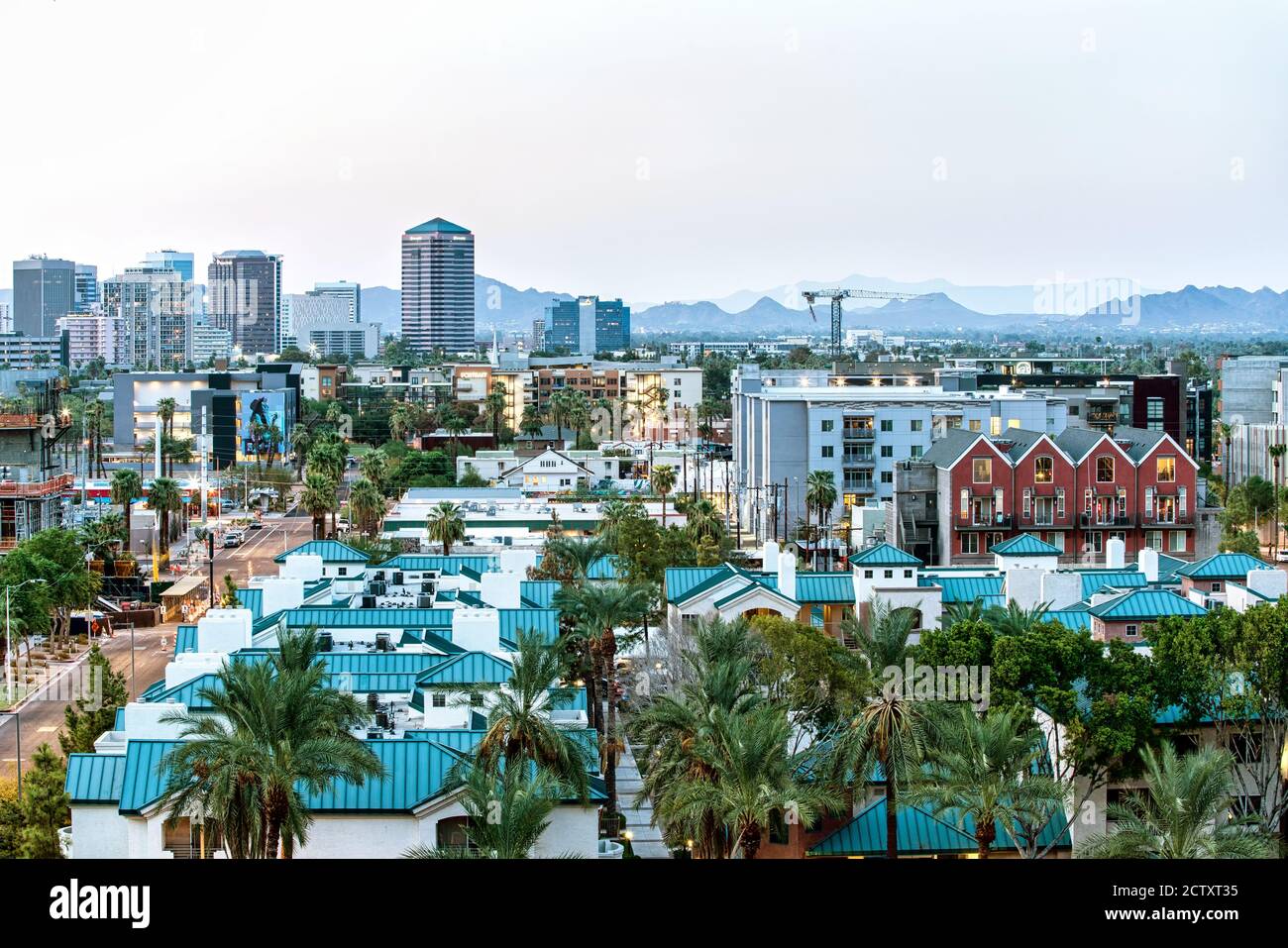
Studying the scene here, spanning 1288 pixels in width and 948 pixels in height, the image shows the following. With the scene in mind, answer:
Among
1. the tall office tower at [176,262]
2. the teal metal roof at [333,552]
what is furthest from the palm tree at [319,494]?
the tall office tower at [176,262]

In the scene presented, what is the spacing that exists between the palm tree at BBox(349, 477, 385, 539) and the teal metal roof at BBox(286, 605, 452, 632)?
2368 cm

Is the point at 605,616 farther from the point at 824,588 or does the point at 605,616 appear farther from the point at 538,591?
the point at 824,588

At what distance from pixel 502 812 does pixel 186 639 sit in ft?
40.4

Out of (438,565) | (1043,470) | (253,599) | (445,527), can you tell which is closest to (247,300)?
(445,527)

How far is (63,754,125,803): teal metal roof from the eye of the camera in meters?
15.5

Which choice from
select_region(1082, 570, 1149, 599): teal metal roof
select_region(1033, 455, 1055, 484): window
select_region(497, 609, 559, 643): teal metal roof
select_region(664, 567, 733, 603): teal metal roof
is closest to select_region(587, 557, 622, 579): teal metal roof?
select_region(664, 567, 733, 603): teal metal roof

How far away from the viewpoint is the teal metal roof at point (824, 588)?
29.3 metres

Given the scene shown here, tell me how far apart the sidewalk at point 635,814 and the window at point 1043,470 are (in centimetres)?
2135

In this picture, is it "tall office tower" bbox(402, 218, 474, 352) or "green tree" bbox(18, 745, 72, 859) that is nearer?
"green tree" bbox(18, 745, 72, 859)

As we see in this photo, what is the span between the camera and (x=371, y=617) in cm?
2464

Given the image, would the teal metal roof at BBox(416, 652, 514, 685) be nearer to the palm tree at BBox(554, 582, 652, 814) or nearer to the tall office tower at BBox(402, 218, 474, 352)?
the palm tree at BBox(554, 582, 652, 814)
